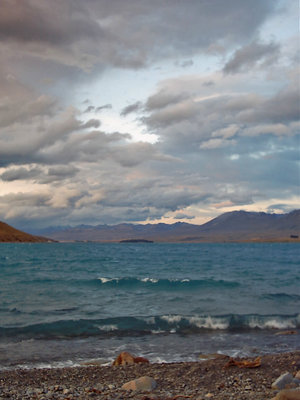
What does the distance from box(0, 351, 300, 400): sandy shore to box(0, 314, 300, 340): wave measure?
22.4 ft

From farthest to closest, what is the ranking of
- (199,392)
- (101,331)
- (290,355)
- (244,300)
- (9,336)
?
1. (244,300)
2. (101,331)
3. (9,336)
4. (290,355)
5. (199,392)

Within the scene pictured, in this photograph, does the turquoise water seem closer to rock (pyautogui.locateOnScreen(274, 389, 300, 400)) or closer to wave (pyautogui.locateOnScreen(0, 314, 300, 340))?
wave (pyautogui.locateOnScreen(0, 314, 300, 340))

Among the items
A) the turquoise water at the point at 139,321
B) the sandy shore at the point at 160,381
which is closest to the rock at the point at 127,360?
the sandy shore at the point at 160,381

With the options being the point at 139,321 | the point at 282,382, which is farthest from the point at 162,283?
the point at 282,382

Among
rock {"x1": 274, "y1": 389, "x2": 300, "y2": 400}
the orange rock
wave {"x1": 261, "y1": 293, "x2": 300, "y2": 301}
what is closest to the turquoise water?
wave {"x1": 261, "y1": 293, "x2": 300, "y2": 301}

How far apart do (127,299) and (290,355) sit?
1832 cm

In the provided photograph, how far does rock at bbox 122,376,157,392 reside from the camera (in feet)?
37.7

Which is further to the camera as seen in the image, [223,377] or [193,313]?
[193,313]

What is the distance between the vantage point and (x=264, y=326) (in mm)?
23203

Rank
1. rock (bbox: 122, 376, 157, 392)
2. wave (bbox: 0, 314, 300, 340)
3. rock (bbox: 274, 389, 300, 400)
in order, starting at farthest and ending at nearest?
wave (bbox: 0, 314, 300, 340) < rock (bbox: 122, 376, 157, 392) < rock (bbox: 274, 389, 300, 400)

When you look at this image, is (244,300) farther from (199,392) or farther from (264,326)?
(199,392)

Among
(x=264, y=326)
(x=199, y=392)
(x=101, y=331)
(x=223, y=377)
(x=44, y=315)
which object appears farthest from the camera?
(x=44, y=315)

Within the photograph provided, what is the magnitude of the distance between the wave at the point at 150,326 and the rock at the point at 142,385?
9.30 metres

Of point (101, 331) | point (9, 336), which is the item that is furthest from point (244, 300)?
point (9, 336)
